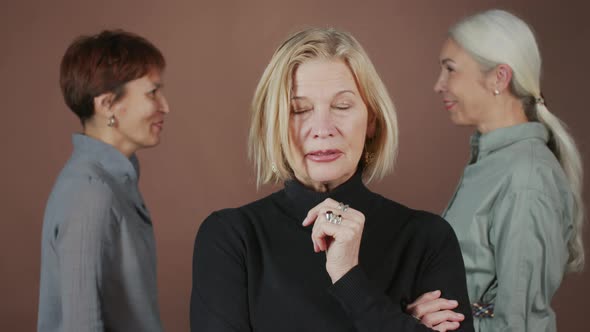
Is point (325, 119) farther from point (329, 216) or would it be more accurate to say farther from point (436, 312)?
point (436, 312)

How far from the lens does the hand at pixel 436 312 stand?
6.45ft

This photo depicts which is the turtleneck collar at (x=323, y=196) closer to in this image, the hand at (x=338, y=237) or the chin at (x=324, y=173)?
the chin at (x=324, y=173)

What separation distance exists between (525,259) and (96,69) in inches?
67.4

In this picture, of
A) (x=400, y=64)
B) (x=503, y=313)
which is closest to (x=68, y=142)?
(x=400, y=64)

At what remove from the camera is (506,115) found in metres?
3.07

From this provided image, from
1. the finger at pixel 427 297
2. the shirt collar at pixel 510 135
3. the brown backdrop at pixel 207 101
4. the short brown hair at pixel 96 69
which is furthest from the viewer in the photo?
the brown backdrop at pixel 207 101

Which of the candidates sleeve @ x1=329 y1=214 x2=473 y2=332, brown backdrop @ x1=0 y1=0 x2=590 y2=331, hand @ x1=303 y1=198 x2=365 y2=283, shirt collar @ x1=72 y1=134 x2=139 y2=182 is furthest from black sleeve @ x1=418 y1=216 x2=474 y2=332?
brown backdrop @ x1=0 y1=0 x2=590 y2=331

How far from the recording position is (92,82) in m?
3.09

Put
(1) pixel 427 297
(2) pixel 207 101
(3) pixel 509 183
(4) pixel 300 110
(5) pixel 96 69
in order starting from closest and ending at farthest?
(1) pixel 427 297, (4) pixel 300 110, (3) pixel 509 183, (5) pixel 96 69, (2) pixel 207 101

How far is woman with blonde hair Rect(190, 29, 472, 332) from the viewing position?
6.40 feet

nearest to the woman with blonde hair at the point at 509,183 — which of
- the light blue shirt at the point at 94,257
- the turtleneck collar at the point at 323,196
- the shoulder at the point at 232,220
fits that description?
the turtleneck collar at the point at 323,196

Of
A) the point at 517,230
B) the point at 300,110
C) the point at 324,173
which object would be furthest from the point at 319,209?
the point at 517,230

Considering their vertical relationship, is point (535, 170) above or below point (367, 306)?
above

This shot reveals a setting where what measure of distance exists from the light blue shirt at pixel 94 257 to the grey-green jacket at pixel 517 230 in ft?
3.76
